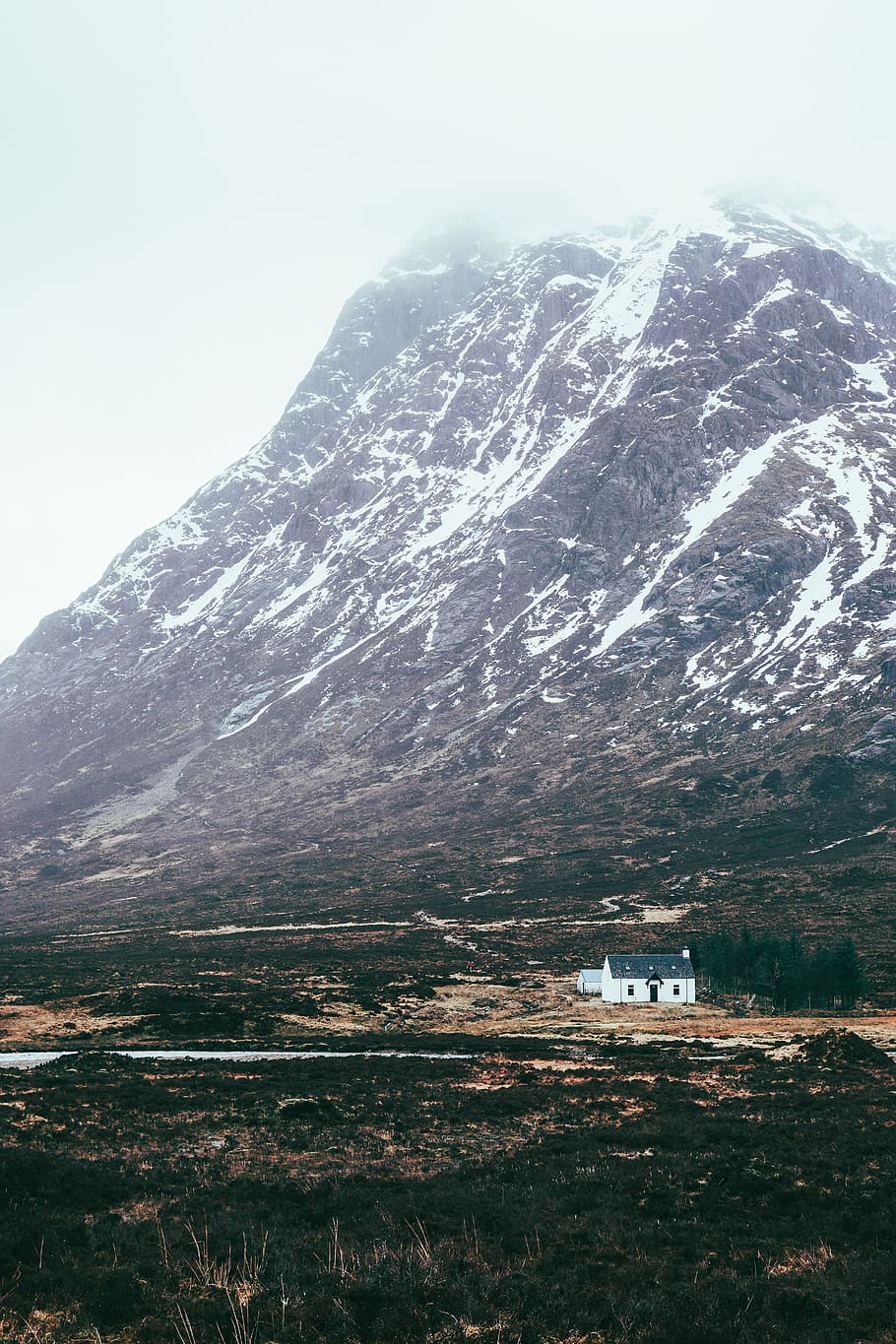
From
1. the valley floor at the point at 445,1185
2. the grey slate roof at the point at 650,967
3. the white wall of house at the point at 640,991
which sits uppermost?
the valley floor at the point at 445,1185

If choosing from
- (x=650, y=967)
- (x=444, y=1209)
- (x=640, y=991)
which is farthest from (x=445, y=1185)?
(x=650, y=967)

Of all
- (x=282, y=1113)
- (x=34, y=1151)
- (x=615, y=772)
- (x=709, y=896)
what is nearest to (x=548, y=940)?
(x=709, y=896)

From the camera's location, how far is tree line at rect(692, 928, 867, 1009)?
227 ft

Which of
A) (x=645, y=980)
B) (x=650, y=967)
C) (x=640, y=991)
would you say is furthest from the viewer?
(x=650, y=967)

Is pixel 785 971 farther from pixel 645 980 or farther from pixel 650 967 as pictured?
pixel 645 980

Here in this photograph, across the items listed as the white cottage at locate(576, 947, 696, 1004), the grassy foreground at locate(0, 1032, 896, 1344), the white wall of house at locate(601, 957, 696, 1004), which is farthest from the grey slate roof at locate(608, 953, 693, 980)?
the grassy foreground at locate(0, 1032, 896, 1344)

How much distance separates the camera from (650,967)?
75.2 m

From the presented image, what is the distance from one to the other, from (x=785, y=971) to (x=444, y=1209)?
197 feet

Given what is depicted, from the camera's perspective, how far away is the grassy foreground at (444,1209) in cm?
1427

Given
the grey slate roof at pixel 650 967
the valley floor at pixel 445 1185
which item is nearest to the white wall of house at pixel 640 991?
the grey slate roof at pixel 650 967

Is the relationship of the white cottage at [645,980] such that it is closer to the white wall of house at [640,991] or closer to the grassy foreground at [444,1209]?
the white wall of house at [640,991]

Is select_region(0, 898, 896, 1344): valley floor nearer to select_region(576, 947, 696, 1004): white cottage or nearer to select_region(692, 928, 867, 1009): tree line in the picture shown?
select_region(692, 928, 867, 1009): tree line

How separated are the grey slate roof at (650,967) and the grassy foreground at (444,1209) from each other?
121 ft

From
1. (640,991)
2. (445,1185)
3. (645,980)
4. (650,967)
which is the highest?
(445,1185)
